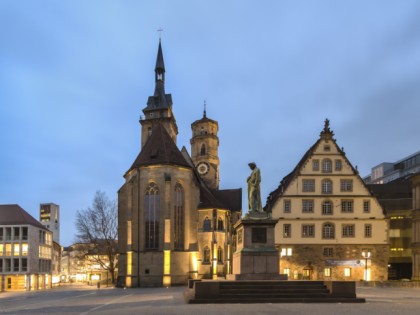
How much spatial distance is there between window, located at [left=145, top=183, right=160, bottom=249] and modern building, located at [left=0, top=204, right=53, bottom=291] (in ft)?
82.3

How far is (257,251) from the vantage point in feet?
76.7

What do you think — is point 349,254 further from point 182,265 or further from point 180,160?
point 180,160

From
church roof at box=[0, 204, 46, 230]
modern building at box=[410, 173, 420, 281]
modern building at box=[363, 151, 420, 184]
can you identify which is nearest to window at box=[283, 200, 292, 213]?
modern building at box=[410, 173, 420, 281]

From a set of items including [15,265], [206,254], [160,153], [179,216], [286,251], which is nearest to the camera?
[286,251]

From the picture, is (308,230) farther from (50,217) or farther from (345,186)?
(50,217)

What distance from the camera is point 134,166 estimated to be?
5747 cm

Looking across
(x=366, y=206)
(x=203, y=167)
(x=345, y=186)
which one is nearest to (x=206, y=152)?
Result: (x=203, y=167)

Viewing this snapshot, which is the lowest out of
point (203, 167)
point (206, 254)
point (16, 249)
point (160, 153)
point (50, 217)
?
point (16, 249)

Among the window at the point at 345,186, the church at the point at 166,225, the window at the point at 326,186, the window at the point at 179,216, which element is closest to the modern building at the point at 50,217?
the church at the point at 166,225

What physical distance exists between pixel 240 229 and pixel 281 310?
7.90 meters

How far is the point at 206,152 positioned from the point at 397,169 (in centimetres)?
3977

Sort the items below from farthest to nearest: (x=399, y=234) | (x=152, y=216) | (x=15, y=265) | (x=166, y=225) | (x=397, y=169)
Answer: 1. (x=397, y=169)
2. (x=15, y=265)
3. (x=399, y=234)
4. (x=152, y=216)
5. (x=166, y=225)

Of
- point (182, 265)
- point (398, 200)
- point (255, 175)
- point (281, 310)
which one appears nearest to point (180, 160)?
point (182, 265)

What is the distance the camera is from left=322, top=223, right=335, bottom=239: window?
173 ft
